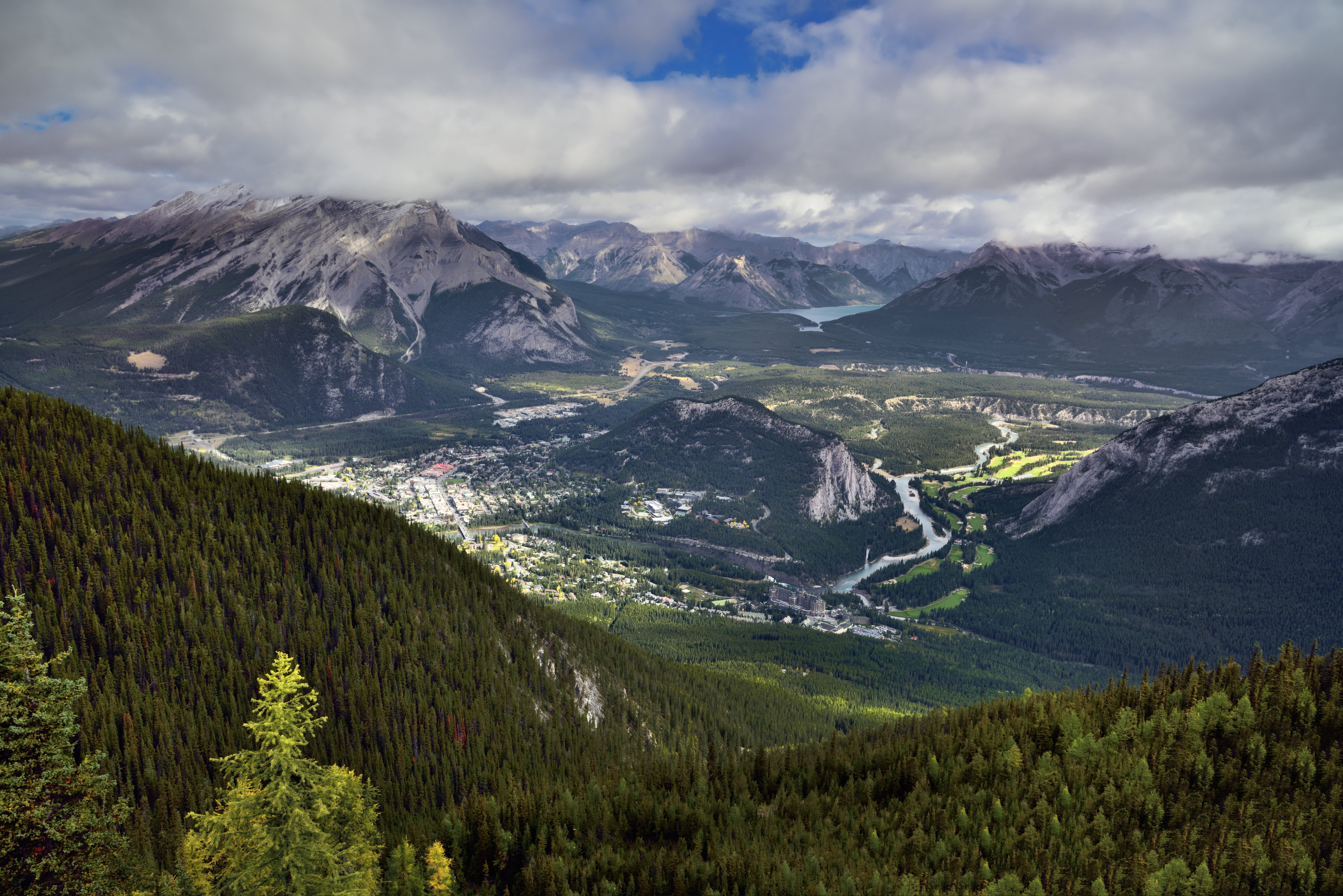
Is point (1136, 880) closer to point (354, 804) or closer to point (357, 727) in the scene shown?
point (354, 804)

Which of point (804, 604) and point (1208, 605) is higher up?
point (1208, 605)

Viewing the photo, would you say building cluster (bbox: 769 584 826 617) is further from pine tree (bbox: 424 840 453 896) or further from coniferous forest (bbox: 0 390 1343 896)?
pine tree (bbox: 424 840 453 896)

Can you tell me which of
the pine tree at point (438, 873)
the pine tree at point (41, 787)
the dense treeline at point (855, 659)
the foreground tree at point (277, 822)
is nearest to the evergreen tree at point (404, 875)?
the pine tree at point (438, 873)

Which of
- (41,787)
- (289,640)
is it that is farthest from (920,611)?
(41,787)

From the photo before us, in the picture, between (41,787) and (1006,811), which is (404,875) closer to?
(41,787)

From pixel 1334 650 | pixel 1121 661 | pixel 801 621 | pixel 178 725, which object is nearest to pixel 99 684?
pixel 178 725

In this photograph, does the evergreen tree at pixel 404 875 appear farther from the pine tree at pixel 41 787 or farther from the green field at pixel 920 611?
the green field at pixel 920 611
